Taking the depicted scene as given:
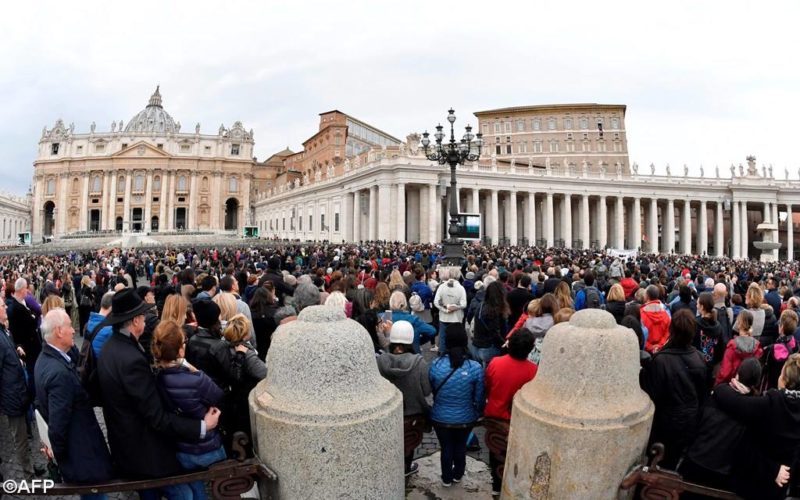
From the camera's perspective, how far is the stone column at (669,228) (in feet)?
172

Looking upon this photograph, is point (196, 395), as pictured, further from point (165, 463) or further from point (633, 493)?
point (633, 493)

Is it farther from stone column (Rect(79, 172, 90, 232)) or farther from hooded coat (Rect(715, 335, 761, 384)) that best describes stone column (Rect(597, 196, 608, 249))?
stone column (Rect(79, 172, 90, 232))

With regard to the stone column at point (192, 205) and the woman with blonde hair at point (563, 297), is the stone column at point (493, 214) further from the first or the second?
the stone column at point (192, 205)

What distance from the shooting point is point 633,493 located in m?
3.11

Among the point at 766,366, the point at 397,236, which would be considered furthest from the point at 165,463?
the point at 397,236

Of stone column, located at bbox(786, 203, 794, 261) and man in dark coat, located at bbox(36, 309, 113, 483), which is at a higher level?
stone column, located at bbox(786, 203, 794, 261)

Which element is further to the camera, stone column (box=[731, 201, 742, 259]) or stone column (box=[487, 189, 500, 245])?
stone column (box=[731, 201, 742, 259])

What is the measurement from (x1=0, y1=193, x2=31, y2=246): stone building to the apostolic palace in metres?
0.36

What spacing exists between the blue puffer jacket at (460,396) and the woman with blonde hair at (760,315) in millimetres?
4152

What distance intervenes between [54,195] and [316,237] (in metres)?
→ 56.9

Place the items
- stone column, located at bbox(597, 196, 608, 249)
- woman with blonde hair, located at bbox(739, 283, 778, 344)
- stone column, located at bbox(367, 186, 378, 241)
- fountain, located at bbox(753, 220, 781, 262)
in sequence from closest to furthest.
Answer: woman with blonde hair, located at bbox(739, 283, 778, 344) < fountain, located at bbox(753, 220, 781, 262) < stone column, located at bbox(367, 186, 378, 241) < stone column, located at bbox(597, 196, 608, 249)

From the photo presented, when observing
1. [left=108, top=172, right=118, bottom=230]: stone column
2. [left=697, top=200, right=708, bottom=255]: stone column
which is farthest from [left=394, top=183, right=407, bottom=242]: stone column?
[left=108, top=172, right=118, bottom=230]: stone column

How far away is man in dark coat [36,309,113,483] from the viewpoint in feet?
9.64

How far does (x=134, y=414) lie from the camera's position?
9.64ft
